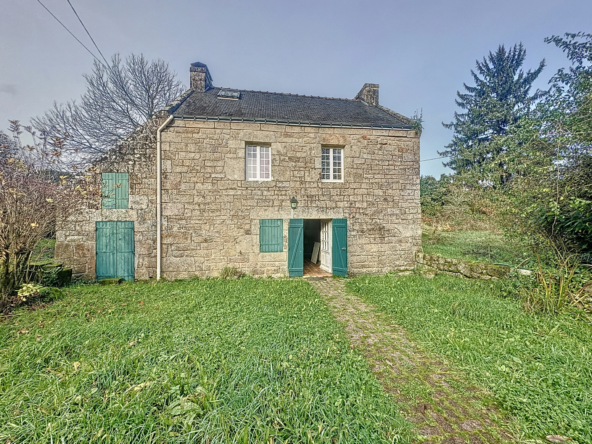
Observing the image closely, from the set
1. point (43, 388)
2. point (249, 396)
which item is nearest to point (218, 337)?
point (249, 396)

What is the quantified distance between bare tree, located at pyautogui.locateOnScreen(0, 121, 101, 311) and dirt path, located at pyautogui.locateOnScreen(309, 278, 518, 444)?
21.2 ft

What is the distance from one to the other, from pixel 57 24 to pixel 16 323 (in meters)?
6.27

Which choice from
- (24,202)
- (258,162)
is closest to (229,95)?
(258,162)

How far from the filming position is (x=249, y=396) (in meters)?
2.13

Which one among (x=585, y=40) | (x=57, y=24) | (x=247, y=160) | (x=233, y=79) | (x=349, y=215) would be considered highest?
(x=233, y=79)

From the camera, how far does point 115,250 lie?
6.75m

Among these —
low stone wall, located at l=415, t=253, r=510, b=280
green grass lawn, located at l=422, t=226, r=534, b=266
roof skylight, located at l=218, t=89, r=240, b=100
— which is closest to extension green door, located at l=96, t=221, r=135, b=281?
roof skylight, located at l=218, t=89, r=240, b=100

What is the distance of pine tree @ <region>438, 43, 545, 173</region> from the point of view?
18766mm

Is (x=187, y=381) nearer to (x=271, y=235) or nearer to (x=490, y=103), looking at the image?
(x=271, y=235)

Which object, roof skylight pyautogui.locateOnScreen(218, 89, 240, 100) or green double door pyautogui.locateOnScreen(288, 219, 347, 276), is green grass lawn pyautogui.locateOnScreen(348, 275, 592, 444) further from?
roof skylight pyautogui.locateOnScreen(218, 89, 240, 100)

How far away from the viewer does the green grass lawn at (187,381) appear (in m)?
1.81

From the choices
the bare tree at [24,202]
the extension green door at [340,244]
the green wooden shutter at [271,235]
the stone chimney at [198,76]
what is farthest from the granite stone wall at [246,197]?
the stone chimney at [198,76]

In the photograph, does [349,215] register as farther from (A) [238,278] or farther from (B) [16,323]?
(B) [16,323]

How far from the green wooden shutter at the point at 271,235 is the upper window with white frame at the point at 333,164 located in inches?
87.2
